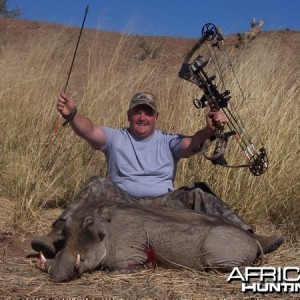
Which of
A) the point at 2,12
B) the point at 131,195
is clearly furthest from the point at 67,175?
the point at 2,12

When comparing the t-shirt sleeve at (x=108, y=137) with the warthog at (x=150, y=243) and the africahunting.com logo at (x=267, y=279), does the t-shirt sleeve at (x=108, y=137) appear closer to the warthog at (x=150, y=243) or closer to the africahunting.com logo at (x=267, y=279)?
the warthog at (x=150, y=243)

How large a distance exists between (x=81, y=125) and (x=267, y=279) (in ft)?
6.62

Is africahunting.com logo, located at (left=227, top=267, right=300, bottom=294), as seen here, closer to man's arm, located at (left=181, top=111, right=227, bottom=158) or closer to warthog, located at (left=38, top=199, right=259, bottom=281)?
warthog, located at (left=38, top=199, right=259, bottom=281)

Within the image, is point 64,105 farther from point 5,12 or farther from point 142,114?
point 5,12

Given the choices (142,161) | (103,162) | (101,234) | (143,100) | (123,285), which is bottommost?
(123,285)

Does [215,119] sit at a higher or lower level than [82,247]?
higher

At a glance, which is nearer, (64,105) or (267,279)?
(267,279)

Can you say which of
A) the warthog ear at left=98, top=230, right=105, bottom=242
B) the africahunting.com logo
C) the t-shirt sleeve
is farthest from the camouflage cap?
the africahunting.com logo

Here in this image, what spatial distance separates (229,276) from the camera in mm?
4758

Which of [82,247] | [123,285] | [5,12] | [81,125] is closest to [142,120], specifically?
[81,125]

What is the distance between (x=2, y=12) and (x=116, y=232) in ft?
44.2

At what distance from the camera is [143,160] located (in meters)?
Result: 5.84

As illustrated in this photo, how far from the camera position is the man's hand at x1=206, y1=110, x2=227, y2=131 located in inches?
214

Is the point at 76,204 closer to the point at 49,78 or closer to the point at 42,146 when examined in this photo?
the point at 42,146
